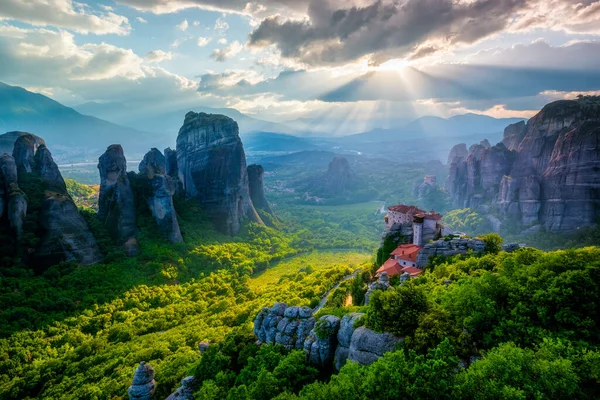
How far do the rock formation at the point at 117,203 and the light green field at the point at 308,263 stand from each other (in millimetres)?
27222

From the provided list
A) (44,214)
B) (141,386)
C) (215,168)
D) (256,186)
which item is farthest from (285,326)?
(256,186)

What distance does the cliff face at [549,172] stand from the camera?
7456 centimetres

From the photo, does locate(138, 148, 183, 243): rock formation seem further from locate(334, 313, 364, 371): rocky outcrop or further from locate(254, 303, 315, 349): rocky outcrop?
locate(334, 313, 364, 371): rocky outcrop

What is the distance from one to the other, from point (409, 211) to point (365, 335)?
40.3 meters

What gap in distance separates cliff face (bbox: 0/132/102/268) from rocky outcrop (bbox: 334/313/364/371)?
5202 cm

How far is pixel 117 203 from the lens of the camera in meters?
67.6

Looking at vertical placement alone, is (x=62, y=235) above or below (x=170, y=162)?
below

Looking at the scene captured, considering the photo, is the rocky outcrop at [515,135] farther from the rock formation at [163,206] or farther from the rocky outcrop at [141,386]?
the rocky outcrop at [141,386]

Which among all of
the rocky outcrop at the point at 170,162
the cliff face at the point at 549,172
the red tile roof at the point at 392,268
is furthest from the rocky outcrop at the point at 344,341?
the rocky outcrop at the point at 170,162

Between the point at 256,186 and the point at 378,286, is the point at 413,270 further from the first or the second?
the point at 256,186

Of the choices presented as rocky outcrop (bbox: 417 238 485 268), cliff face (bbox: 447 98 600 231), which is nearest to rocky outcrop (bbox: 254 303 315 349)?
rocky outcrop (bbox: 417 238 485 268)

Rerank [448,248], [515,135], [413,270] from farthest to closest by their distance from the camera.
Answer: [515,135] < [413,270] < [448,248]

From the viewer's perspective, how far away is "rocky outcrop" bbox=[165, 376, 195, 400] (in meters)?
27.9

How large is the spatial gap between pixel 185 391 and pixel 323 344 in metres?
13.7
